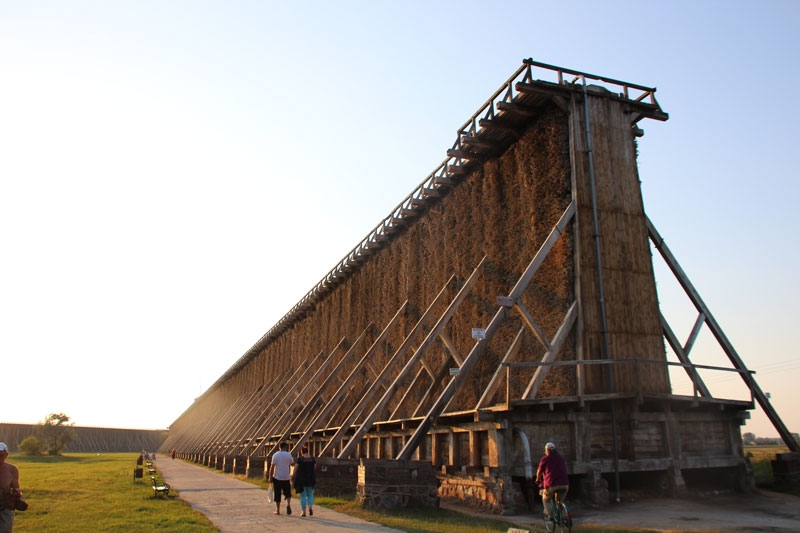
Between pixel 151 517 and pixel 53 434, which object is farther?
pixel 53 434

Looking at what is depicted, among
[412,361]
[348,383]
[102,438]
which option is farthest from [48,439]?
[412,361]

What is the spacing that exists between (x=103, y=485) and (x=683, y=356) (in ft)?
59.5

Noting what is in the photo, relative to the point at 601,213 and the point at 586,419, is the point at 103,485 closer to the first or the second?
the point at 586,419

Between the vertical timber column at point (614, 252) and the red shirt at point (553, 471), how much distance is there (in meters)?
5.02

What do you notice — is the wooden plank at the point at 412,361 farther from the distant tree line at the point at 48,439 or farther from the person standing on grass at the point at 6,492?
the distant tree line at the point at 48,439

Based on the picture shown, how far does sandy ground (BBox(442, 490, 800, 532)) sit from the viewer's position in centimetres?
1095

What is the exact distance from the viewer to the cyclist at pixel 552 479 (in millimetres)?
9695

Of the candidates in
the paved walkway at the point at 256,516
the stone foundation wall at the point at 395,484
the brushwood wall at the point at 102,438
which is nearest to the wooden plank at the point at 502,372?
the stone foundation wall at the point at 395,484

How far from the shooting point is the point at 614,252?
1602 cm

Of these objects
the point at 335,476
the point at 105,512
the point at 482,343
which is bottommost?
the point at 105,512

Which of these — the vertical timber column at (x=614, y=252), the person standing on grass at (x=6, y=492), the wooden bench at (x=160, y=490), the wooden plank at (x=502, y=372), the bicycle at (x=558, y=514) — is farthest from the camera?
the wooden bench at (x=160, y=490)

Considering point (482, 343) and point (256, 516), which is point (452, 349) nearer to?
point (482, 343)

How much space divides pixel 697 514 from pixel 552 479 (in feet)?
14.6

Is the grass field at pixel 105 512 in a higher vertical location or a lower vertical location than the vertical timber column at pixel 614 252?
lower
